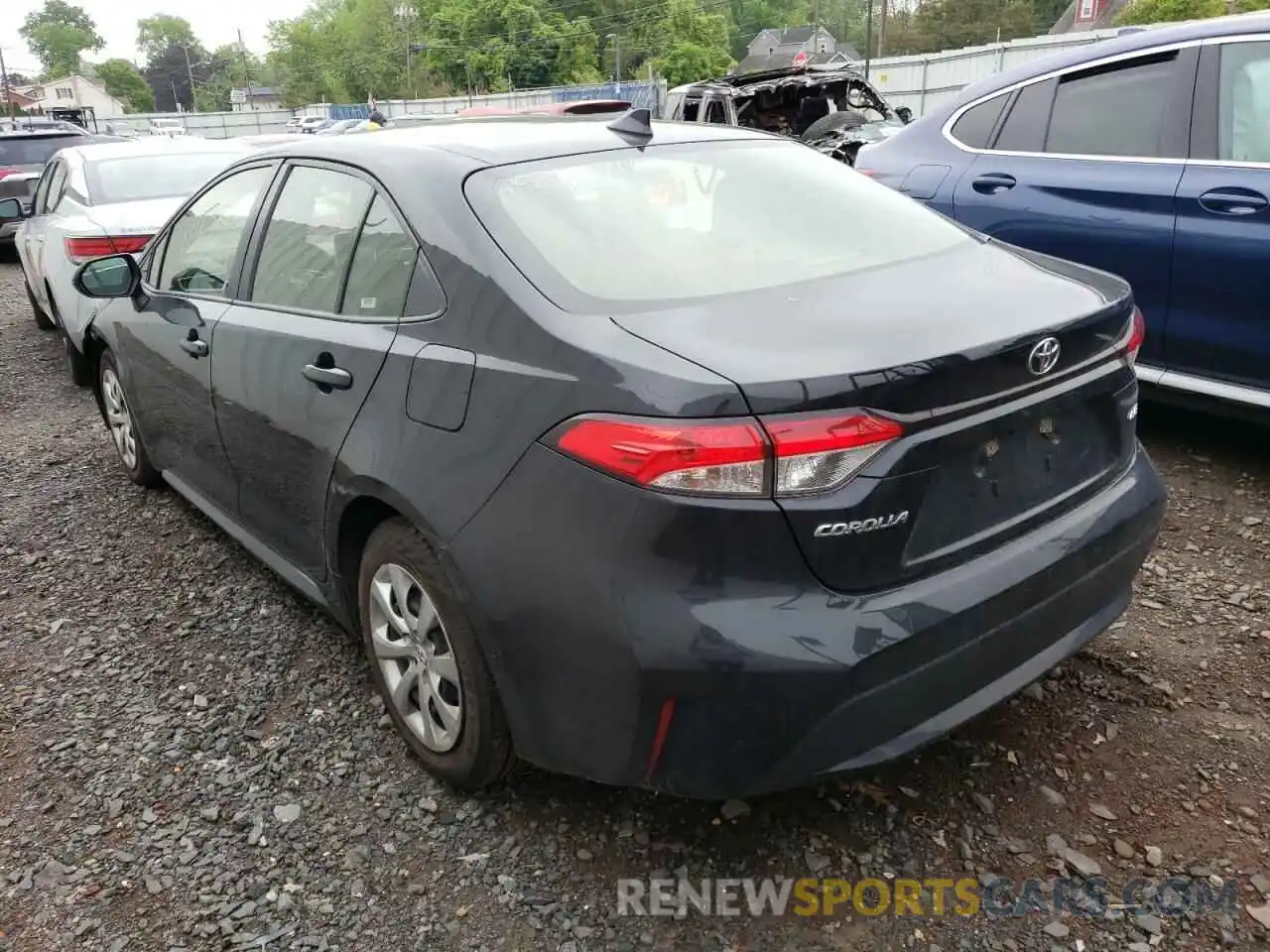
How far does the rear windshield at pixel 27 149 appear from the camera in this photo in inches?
520

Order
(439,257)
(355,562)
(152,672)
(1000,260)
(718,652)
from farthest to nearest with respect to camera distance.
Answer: (152,672), (355,562), (1000,260), (439,257), (718,652)

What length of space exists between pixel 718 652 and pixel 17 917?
173cm

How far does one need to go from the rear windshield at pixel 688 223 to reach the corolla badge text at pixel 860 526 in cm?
62

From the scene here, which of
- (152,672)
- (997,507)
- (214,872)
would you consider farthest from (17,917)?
(997,507)

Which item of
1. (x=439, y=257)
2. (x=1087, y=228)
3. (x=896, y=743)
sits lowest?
(x=896, y=743)

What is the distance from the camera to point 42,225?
7367 mm

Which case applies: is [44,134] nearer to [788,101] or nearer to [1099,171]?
[788,101]

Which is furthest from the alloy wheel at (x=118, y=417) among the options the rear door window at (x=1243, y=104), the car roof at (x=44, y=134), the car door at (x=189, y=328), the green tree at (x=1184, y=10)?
the green tree at (x=1184, y=10)

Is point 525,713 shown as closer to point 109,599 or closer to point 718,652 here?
point 718,652

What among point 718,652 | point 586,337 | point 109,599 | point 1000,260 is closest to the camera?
point 718,652

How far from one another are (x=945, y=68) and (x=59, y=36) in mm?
140612

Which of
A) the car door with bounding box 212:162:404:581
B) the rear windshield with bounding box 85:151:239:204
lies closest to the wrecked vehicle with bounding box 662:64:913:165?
the rear windshield with bounding box 85:151:239:204

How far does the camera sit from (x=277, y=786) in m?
2.67

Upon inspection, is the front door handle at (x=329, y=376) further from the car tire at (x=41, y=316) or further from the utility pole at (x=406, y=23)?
the utility pole at (x=406, y=23)
